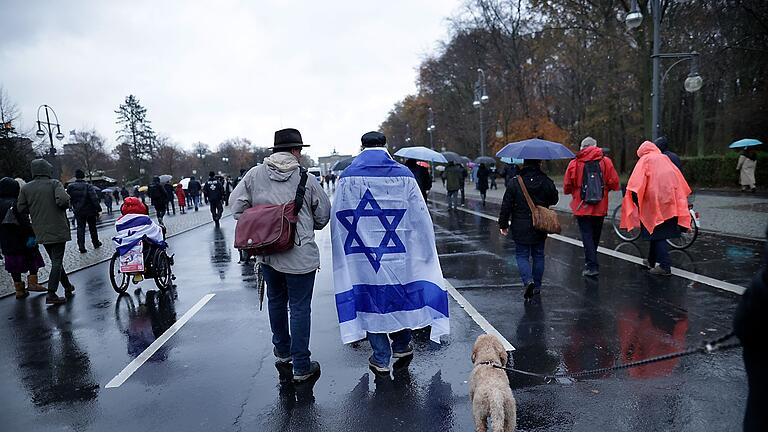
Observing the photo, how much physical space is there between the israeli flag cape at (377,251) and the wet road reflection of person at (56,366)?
2.13m

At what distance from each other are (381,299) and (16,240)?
6.41 m

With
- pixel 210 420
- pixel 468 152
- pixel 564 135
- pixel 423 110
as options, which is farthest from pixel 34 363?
pixel 423 110

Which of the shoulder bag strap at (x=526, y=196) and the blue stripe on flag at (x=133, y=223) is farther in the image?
the blue stripe on flag at (x=133, y=223)

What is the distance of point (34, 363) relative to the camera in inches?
195

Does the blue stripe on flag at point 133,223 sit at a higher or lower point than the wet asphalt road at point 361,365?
higher

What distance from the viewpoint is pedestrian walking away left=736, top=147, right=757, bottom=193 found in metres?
19.5

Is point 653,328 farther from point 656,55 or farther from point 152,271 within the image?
point 656,55

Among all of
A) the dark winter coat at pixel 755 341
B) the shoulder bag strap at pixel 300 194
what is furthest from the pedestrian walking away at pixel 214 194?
the dark winter coat at pixel 755 341

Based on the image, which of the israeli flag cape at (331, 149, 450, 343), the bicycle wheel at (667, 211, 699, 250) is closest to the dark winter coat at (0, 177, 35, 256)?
the israeli flag cape at (331, 149, 450, 343)

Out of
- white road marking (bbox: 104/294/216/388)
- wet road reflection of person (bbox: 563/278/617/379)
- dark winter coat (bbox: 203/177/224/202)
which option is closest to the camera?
wet road reflection of person (bbox: 563/278/617/379)

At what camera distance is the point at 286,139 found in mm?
4184

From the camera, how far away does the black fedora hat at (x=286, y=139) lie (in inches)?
164

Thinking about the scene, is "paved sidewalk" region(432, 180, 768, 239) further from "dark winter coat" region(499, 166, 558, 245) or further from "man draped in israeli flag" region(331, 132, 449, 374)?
"man draped in israeli flag" region(331, 132, 449, 374)

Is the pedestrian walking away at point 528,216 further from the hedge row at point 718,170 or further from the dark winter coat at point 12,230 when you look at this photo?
the hedge row at point 718,170
